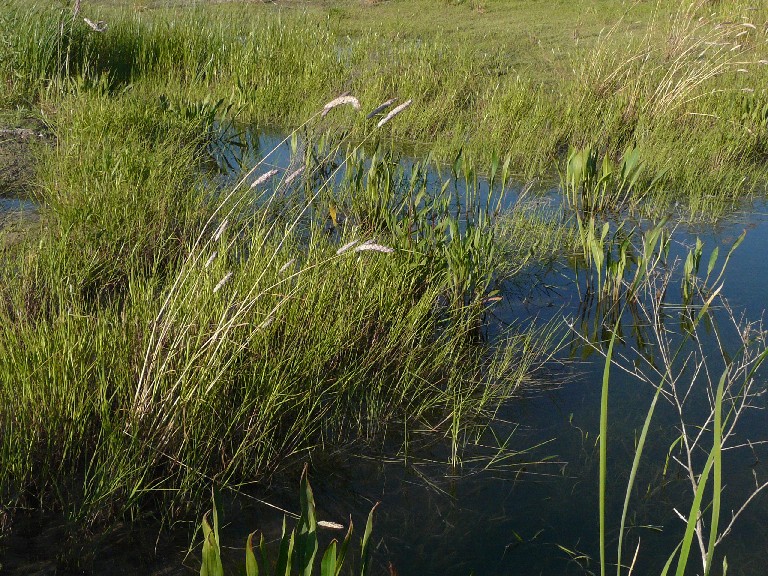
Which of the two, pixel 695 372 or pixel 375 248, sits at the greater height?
pixel 375 248

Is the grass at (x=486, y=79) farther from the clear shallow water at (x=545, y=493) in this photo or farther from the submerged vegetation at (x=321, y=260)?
the clear shallow water at (x=545, y=493)

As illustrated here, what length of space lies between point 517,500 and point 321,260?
38.5 inches

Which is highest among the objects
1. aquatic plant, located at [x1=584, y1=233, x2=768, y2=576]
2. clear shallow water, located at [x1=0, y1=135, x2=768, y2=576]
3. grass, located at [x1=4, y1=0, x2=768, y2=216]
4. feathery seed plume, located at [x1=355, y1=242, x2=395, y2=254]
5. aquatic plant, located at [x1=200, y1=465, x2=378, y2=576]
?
feathery seed plume, located at [x1=355, y1=242, x2=395, y2=254]

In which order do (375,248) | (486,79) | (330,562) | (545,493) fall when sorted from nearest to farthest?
(330,562) < (375,248) < (545,493) < (486,79)

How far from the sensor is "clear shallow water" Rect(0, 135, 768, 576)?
1985 mm

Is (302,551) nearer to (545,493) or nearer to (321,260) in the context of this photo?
(545,493)

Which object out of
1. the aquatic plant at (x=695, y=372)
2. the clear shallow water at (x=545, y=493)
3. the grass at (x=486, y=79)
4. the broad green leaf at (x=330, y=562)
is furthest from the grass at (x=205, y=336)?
the grass at (x=486, y=79)

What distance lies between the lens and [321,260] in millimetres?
2672

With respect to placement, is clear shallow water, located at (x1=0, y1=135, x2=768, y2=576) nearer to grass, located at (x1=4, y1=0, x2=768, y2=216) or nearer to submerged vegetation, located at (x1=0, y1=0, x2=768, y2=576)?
submerged vegetation, located at (x1=0, y1=0, x2=768, y2=576)

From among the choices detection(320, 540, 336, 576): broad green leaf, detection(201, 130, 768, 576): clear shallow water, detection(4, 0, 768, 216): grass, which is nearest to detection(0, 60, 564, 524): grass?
detection(201, 130, 768, 576): clear shallow water

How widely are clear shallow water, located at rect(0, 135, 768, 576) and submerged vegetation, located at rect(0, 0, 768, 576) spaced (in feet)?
0.21

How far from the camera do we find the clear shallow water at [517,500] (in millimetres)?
1985

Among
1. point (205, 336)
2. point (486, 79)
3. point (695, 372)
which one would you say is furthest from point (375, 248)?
point (486, 79)

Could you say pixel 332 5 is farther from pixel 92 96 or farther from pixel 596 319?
pixel 596 319
